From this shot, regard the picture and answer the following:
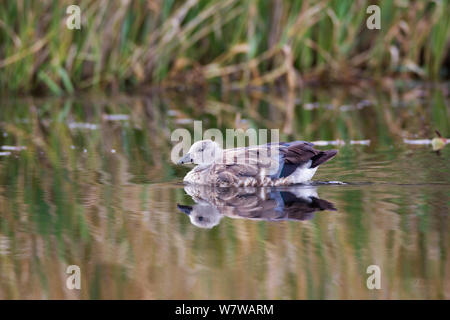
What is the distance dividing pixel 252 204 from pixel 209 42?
7.15m

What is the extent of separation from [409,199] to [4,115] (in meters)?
6.12

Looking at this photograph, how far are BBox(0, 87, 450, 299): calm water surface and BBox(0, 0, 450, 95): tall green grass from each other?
7.28 ft

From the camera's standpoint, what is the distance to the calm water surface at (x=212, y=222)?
12.8 feet

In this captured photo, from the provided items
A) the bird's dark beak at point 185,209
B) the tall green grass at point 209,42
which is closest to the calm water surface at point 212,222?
the bird's dark beak at point 185,209

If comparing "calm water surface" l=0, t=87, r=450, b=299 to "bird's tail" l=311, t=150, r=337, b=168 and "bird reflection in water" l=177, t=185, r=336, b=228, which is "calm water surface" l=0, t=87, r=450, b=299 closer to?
"bird reflection in water" l=177, t=185, r=336, b=228

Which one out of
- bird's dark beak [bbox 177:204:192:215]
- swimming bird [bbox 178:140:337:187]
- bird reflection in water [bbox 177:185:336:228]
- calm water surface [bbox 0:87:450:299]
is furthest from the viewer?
swimming bird [bbox 178:140:337:187]

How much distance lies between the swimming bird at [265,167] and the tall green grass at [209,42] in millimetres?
5213

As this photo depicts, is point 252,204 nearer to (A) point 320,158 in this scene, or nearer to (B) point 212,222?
(B) point 212,222

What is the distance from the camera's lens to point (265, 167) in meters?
6.06

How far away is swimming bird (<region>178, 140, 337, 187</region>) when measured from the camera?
6.04m

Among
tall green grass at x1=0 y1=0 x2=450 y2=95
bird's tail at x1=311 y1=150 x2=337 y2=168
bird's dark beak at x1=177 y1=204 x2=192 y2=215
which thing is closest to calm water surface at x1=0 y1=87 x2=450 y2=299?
bird's dark beak at x1=177 y1=204 x2=192 y2=215

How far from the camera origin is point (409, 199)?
5.56m

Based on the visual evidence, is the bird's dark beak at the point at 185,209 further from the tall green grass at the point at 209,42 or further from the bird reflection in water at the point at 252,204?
the tall green grass at the point at 209,42

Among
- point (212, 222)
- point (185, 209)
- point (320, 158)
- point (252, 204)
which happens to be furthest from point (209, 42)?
point (212, 222)
